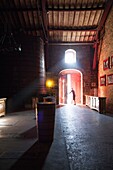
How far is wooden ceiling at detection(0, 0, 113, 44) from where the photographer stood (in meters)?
9.57

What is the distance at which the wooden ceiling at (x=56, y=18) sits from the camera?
957 centimetres

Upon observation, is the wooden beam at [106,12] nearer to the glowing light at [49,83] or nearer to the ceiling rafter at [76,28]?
the ceiling rafter at [76,28]

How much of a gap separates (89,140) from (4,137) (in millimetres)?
2205

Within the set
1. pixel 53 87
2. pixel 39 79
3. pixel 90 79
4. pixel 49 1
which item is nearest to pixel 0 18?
pixel 49 1

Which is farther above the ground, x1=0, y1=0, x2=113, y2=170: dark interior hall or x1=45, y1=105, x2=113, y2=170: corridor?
x1=0, y1=0, x2=113, y2=170: dark interior hall

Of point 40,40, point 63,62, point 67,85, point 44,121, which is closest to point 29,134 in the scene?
point 44,121

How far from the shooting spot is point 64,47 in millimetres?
13188

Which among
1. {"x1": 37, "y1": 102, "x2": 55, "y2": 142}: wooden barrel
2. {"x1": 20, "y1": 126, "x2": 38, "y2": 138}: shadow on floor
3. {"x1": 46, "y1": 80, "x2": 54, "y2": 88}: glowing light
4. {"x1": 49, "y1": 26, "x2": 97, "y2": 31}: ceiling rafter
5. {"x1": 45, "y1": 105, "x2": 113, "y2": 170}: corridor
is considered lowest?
{"x1": 45, "y1": 105, "x2": 113, "y2": 170}: corridor

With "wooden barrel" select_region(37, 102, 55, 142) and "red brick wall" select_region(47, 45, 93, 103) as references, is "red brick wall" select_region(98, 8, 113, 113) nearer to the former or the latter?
"red brick wall" select_region(47, 45, 93, 103)

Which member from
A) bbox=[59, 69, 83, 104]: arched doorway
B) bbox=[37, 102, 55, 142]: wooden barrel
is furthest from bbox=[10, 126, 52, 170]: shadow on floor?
bbox=[59, 69, 83, 104]: arched doorway

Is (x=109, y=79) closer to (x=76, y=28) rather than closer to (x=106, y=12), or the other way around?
(x=106, y=12)

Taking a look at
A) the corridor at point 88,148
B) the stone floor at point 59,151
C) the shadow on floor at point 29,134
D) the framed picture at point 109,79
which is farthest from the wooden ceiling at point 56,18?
the stone floor at point 59,151

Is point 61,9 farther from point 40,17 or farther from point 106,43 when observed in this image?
point 106,43

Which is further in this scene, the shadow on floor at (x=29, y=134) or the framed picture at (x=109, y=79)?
the framed picture at (x=109, y=79)
